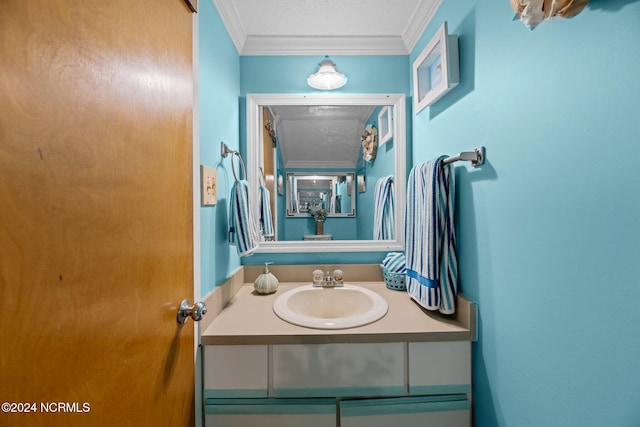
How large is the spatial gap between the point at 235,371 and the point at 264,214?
0.74 meters

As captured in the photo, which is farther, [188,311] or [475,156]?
[475,156]

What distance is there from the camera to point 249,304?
3.50 feet

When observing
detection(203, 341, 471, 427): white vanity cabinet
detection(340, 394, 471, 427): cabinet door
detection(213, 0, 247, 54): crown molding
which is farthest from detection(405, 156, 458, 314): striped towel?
detection(213, 0, 247, 54): crown molding

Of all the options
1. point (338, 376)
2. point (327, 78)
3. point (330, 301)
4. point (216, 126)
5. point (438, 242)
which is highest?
point (327, 78)

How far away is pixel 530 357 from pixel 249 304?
959 mm

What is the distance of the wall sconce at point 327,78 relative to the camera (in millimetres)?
1258

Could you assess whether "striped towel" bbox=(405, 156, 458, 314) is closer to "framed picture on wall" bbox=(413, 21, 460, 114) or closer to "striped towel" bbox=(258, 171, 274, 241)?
"framed picture on wall" bbox=(413, 21, 460, 114)

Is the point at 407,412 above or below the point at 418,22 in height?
below

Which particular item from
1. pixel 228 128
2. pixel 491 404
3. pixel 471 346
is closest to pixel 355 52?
pixel 228 128

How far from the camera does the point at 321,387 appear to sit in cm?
83

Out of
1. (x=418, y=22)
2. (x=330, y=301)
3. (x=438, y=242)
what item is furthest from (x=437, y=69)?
(x=330, y=301)

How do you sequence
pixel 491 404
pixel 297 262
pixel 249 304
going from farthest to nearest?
1. pixel 297 262
2. pixel 249 304
3. pixel 491 404

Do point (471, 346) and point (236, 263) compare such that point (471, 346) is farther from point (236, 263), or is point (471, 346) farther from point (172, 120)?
point (172, 120)

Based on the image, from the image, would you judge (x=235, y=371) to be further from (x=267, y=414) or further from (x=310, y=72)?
(x=310, y=72)
